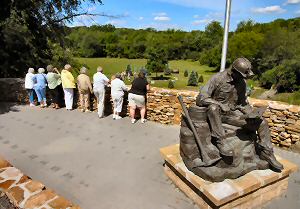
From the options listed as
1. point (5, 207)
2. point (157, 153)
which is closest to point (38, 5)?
point (157, 153)

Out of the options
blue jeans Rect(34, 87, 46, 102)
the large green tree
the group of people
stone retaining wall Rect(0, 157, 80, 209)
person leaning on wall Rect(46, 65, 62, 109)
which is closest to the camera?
stone retaining wall Rect(0, 157, 80, 209)

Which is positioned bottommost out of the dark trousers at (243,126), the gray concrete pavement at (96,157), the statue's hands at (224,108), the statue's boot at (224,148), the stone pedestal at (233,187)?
the gray concrete pavement at (96,157)

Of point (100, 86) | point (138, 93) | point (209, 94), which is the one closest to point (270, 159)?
point (209, 94)

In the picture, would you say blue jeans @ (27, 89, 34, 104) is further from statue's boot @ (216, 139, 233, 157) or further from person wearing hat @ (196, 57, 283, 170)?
statue's boot @ (216, 139, 233, 157)

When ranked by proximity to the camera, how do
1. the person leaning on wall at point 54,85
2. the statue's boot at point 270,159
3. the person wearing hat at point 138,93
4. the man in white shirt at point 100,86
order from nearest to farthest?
the statue's boot at point 270,159 → the person wearing hat at point 138,93 → the man in white shirt at point 100,86 → the person leaning on wall at point 54,85

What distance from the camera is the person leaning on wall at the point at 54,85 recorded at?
9.70 meters

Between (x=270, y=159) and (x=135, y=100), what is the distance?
445 centimetres

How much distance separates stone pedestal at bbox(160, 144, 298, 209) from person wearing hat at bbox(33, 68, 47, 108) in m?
6.40

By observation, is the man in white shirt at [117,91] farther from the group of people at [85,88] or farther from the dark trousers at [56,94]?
the dark trousers at [56,94]

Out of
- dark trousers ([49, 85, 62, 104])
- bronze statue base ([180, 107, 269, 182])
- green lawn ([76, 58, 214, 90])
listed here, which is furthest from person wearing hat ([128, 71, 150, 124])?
green lawn ([76, 58, 214, 90])

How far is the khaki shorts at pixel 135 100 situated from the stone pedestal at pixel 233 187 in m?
3.31

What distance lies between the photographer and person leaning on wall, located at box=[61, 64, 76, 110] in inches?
374

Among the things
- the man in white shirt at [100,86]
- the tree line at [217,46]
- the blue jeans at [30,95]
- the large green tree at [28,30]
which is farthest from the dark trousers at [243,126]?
the tree line at [217,46]

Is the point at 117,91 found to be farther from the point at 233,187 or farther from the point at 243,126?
the point at 233,187
